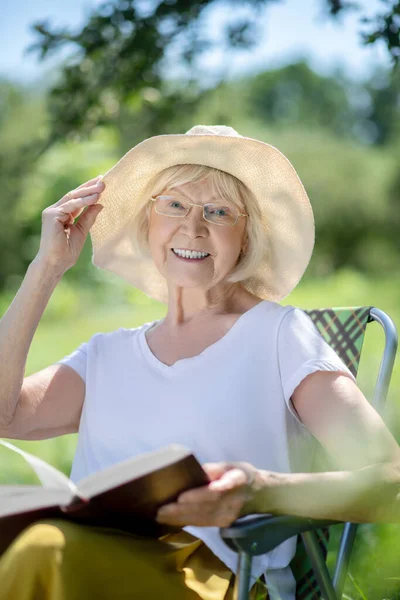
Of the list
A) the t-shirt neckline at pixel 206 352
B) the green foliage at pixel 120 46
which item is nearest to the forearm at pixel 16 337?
the t-shirt neckline at pixel 206 352

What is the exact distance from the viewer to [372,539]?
421 centimetres

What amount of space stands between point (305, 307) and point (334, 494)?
12.6 meters

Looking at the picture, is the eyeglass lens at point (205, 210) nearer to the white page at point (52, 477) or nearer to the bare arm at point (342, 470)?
the bare arm at point (342, 470)

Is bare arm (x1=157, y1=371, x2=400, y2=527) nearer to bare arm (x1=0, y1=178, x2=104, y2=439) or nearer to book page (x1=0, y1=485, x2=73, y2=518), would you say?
book page (x1=0, y1=485, x2=73, y2=518)

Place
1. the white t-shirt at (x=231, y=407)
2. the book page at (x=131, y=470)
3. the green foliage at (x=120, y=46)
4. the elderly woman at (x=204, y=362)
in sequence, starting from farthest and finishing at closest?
the green foliage at (x=120, y=46), the white t-shirt at (x=231, y=407), the elderly woman at (x=204, y=362), the book page at (x=131, y=470)

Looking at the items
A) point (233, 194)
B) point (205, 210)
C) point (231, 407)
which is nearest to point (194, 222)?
point (205, 210)

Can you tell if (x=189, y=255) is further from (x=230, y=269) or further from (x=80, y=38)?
(x=80, y=38)

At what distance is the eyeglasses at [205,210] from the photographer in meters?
2.81

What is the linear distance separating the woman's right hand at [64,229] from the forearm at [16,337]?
0.09m

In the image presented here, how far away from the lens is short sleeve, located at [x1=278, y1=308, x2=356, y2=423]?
2453mm

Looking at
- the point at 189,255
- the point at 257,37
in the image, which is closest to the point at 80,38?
the point at 257,37

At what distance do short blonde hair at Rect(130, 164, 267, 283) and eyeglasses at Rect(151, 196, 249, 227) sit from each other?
Result: 0.04m

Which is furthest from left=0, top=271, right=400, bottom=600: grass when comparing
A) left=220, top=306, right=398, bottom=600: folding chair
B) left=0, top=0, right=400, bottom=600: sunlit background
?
left=220, top=306, right=398, bottom=600: folding chair

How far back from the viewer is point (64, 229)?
9.45 feet
